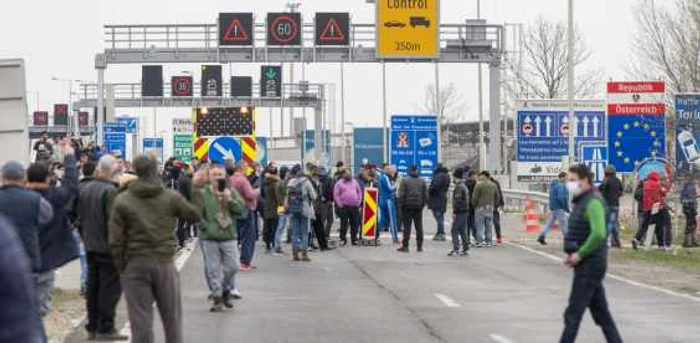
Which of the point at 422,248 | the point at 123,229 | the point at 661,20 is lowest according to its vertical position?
the point at 422,248

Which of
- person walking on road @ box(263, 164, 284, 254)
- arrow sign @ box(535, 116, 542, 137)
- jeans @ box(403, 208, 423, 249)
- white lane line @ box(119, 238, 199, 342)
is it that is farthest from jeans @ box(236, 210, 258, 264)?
arrow sign @ box(535, 116, 542, 137)

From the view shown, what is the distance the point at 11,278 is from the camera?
17.1 ft

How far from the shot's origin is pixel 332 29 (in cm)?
4356

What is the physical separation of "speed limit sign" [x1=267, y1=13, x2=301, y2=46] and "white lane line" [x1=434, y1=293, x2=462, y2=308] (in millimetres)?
25198

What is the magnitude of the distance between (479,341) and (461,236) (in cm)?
1336

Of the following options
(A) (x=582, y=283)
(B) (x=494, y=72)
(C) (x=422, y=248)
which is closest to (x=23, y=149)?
(A) (x=582, y=283)

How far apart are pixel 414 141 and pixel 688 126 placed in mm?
14285

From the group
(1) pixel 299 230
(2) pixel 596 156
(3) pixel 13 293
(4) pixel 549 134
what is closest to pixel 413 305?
(1) pixel 299 230

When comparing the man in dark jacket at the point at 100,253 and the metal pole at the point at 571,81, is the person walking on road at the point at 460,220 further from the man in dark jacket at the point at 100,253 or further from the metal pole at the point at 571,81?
the man in dark jacket at the point at 100,253

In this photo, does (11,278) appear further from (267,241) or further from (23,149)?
(267,241)

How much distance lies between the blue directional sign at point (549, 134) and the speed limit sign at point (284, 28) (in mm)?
10213

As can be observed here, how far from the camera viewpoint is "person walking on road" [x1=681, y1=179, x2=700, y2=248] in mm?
29734

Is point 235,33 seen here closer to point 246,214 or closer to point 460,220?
point 460,220

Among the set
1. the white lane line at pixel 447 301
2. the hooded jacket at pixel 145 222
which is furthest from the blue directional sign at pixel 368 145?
the hooded jacket at pixel 145 222
